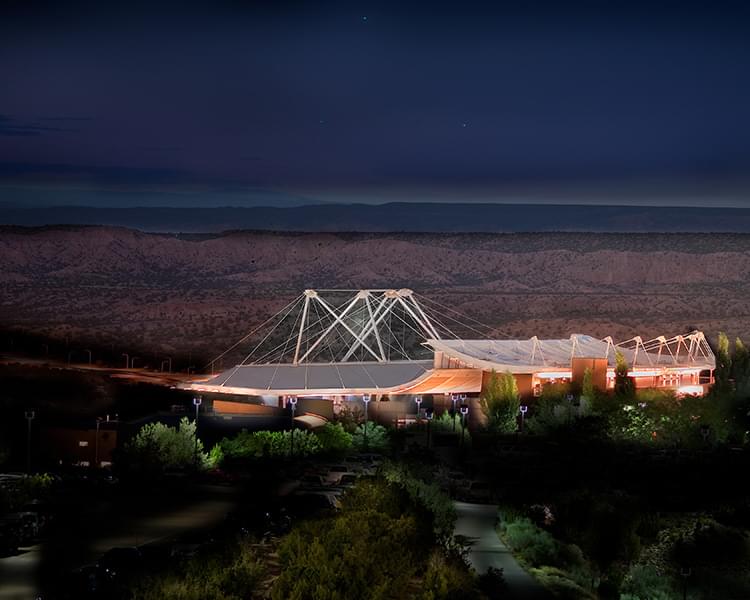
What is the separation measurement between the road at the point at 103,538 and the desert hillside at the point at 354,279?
79350 millimetres

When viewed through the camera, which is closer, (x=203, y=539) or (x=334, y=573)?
(x=334, y=573)

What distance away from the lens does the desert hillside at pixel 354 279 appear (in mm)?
125625

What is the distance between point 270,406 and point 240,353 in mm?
48175

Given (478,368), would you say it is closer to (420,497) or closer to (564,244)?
(420,497)

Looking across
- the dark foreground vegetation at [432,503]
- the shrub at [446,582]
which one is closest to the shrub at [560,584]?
the dark foreground vegetation at [432,503]

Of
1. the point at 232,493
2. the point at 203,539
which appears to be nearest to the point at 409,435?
the point at 232,493

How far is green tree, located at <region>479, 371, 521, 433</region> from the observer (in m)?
51.2

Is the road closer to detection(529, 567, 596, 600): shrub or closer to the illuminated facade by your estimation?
detection(529, 567, 596, 600): shrub

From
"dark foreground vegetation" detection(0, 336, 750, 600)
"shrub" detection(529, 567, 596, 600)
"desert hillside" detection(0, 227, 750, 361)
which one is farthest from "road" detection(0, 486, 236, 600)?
"desert hillside" detection(0, 227, 750, 361)

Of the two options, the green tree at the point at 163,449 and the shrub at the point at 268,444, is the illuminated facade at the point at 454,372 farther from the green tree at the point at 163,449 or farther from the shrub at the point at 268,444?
the green tree at the point at 163,449

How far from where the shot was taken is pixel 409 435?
50062mm

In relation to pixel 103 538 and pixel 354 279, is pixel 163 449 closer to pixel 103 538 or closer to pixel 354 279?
pixel 103 538

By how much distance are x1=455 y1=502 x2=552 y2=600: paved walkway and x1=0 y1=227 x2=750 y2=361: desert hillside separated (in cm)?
7667

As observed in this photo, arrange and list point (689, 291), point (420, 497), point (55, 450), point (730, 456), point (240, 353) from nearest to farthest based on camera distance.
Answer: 1. point (420, 497)
2. point (55, 450)
3. point (730, 456)
4. point (240, 353)
5. point (689, 291)
